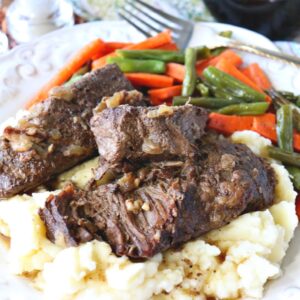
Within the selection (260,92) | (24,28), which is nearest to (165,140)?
(260,92)

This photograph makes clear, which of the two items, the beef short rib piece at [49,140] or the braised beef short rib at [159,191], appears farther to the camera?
the beef short rib piece at [49,140]

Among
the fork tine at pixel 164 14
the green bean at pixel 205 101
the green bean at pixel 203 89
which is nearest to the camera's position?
the green bean at pixel 205 101

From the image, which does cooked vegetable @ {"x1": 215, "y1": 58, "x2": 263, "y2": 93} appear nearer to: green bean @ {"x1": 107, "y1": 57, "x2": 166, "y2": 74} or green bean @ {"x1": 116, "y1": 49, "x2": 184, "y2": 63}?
green bean @ {"x1": 116, "y1": 49, "x2": 184, "y2": 63}

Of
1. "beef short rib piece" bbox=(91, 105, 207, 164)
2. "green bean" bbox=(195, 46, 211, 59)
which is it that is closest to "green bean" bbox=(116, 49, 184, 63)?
"green bean" bbox=(195, 46, 211, 59)

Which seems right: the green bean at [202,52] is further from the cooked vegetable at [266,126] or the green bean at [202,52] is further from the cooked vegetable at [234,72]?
the cooked vegetable at [266,126]

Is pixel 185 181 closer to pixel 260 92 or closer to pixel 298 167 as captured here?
pixel 298 167

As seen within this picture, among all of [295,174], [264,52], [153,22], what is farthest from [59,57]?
[295,174]

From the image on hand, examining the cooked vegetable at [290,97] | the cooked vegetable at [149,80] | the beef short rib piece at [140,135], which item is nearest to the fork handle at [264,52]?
the cooked vegetable at [290,97]
